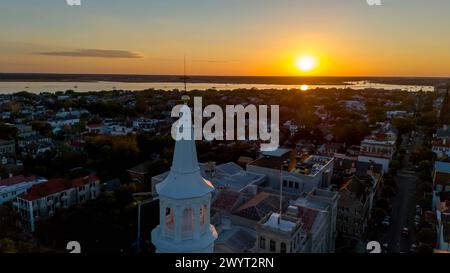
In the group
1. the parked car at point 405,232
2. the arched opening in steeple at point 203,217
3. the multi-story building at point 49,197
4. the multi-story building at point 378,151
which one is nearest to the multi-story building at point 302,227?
the parked car at point 405,232

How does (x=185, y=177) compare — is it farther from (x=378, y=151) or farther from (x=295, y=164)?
(x=378, y=151)

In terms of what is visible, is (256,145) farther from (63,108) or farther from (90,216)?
(63,108)

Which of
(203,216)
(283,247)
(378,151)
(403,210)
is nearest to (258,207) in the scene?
(283,247)

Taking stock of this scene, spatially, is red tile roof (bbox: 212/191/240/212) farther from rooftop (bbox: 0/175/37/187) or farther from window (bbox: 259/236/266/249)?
rooftop (bbox: 0/175/37/187)

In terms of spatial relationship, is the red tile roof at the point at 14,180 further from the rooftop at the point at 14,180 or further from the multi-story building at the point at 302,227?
the multi-story building at the point at 302,227

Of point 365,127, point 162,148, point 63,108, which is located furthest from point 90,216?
point 63,108

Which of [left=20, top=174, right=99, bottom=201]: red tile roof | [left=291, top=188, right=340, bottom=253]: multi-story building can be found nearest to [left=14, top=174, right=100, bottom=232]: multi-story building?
[left=20, top=174, right=99, bottom=201]: red tile roof

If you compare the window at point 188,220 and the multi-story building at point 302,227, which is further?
→ the multi-story building at point 302,227
